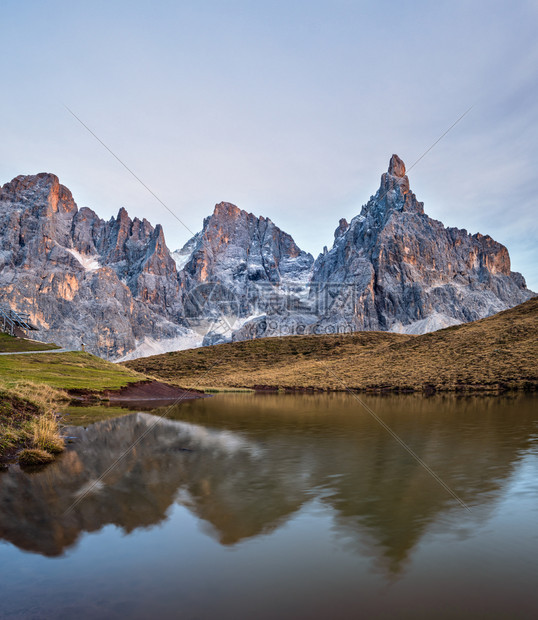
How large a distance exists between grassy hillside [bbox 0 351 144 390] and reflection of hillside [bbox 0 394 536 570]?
14060 mm

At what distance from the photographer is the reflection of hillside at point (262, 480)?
348 inches

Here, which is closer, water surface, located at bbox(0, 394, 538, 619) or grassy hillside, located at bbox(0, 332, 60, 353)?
water surface, located at bbox(0, 394, 538, 619)

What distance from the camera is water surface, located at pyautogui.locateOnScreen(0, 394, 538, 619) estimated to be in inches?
232

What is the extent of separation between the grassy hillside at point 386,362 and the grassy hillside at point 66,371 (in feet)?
72.0

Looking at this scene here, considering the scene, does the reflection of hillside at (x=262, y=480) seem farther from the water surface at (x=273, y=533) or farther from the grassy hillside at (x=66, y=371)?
the grassy hillside at (x=66, y=371)

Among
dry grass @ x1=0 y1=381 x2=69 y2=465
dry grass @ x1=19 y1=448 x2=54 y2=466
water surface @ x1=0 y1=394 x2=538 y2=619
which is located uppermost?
dry grass @ x1=0 y1=381 x2=69 y2=465

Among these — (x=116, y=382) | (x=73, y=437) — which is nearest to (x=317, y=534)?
(x=73, y=437)

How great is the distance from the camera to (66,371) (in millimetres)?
40406

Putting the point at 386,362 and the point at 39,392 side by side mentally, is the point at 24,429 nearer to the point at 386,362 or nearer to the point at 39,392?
the point at 39,392

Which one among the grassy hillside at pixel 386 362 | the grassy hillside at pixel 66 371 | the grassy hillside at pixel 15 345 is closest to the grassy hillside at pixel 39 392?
the grassy hillside at pixel 66 371

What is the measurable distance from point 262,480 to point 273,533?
4.45 metres

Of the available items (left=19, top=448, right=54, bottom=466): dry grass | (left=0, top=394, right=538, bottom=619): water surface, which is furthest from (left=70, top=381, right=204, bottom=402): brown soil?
(left=19, top=448, right=54, bottom=466): dry grass

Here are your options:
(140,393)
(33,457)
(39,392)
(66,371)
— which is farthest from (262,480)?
(66,371)

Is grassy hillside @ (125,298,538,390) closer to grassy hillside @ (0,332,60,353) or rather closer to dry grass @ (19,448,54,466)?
grassy hillside @ (0,332,60,353)
